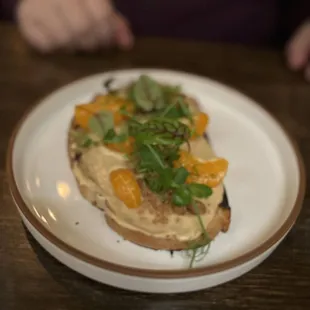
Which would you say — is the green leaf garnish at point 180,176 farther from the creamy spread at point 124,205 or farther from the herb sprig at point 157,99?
the herb sprig at point 157,99

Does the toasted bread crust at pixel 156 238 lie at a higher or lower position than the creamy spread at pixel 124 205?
lower

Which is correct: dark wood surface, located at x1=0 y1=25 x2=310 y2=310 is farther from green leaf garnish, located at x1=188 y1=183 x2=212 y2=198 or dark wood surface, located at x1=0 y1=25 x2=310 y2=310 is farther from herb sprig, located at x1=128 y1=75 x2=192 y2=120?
herb sprig, located at x1=128 y1=75 x2=192 y2=120

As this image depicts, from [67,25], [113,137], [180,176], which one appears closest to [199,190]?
[180,176]

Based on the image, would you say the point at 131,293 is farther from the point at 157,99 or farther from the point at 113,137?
the point at 157,99

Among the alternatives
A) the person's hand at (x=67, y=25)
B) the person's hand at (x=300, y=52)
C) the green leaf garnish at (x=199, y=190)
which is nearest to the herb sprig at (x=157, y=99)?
the green leaf garnish at (x=199, y=190)

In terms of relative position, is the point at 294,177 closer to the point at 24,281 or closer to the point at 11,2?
the point at 24,281

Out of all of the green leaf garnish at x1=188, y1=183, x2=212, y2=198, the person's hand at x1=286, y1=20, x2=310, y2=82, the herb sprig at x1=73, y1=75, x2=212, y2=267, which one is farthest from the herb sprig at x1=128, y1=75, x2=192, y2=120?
the person's hand at x1=286, y1=20, x2=310, y2=82
